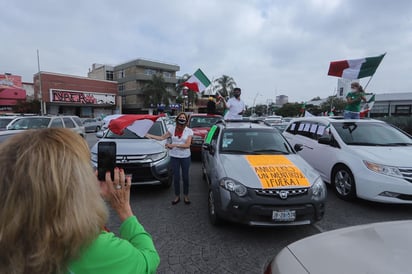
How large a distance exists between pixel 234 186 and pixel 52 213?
2711mm

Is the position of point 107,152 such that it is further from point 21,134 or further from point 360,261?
point 360,261

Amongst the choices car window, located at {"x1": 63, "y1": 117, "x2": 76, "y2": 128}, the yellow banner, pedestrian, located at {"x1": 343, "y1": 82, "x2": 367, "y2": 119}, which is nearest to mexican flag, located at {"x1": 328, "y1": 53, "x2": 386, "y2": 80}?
pedestrian, located at {"x1": 343, "y1": 82, "x2": 367, "y2": 119}

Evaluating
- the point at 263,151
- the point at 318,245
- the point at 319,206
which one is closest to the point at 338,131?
the point at 263,151

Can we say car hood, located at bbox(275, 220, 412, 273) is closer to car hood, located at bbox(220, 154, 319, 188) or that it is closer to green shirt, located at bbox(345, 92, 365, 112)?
car hood, located at bbox(220, 154, 319, 188)

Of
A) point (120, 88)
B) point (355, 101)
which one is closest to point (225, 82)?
point (120, 88)

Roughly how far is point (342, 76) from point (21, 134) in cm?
949

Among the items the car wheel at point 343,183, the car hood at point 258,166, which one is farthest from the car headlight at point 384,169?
the car hood at point 258,166

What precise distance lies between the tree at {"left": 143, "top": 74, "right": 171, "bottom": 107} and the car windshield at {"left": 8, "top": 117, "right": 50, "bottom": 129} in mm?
36205

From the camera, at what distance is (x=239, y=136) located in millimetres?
4824

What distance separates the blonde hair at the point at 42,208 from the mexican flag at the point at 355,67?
30.8 ft

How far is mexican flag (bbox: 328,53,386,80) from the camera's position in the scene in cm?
789

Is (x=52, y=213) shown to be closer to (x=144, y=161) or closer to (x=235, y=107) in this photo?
(x=144, y=161)

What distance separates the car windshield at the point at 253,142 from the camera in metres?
4.46

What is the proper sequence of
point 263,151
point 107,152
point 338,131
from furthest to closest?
point 338,131 < point 263,151 < point 107,152
